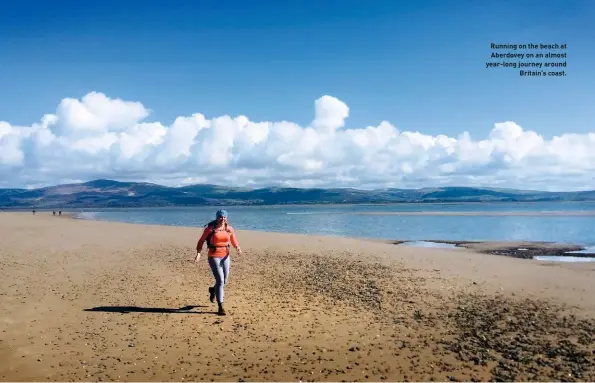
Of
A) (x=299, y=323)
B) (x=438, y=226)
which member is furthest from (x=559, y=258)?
(x=438, y=226)

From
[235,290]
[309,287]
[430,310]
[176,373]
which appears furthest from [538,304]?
[176,373]

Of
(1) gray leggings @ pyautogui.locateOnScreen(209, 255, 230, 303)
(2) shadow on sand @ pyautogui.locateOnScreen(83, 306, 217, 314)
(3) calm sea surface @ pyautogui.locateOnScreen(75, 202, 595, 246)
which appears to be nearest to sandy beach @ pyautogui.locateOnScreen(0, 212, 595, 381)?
(2) shadow on sand @ pyautogui.locateOnScreen(83, 306, 217, 314)

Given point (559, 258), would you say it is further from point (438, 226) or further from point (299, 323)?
point (438, 226)

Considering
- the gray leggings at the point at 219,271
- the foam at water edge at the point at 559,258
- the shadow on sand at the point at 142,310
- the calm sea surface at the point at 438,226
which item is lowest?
the calm sea surface at the point at 438,226

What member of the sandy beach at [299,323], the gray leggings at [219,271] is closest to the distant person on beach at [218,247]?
the gray leggings at [219,271]

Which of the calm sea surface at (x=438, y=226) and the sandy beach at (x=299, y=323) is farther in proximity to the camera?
the calm sea surface at (x=438, y=226)

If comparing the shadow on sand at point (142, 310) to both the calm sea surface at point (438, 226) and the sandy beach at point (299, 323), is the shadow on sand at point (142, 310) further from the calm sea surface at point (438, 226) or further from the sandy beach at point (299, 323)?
the calm sea surface at point (438, 226)

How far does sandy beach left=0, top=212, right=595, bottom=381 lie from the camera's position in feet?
27.8

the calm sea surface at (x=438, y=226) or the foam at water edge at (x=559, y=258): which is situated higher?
the foam at water edge at (x=559, y=258)

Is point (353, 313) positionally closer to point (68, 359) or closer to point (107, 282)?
point (68, 359)

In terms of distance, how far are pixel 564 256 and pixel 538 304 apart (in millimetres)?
16855

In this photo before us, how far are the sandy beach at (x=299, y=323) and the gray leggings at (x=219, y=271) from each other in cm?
65

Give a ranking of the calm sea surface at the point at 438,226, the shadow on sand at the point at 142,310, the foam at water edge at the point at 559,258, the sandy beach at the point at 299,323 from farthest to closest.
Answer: the calm sea surface at the point at 438,226
the foam at water edge at the point at 559,258
the shadow on sand at the point at 142,310
the sandy beach at the point at 299,323

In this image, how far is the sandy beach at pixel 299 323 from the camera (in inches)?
333
